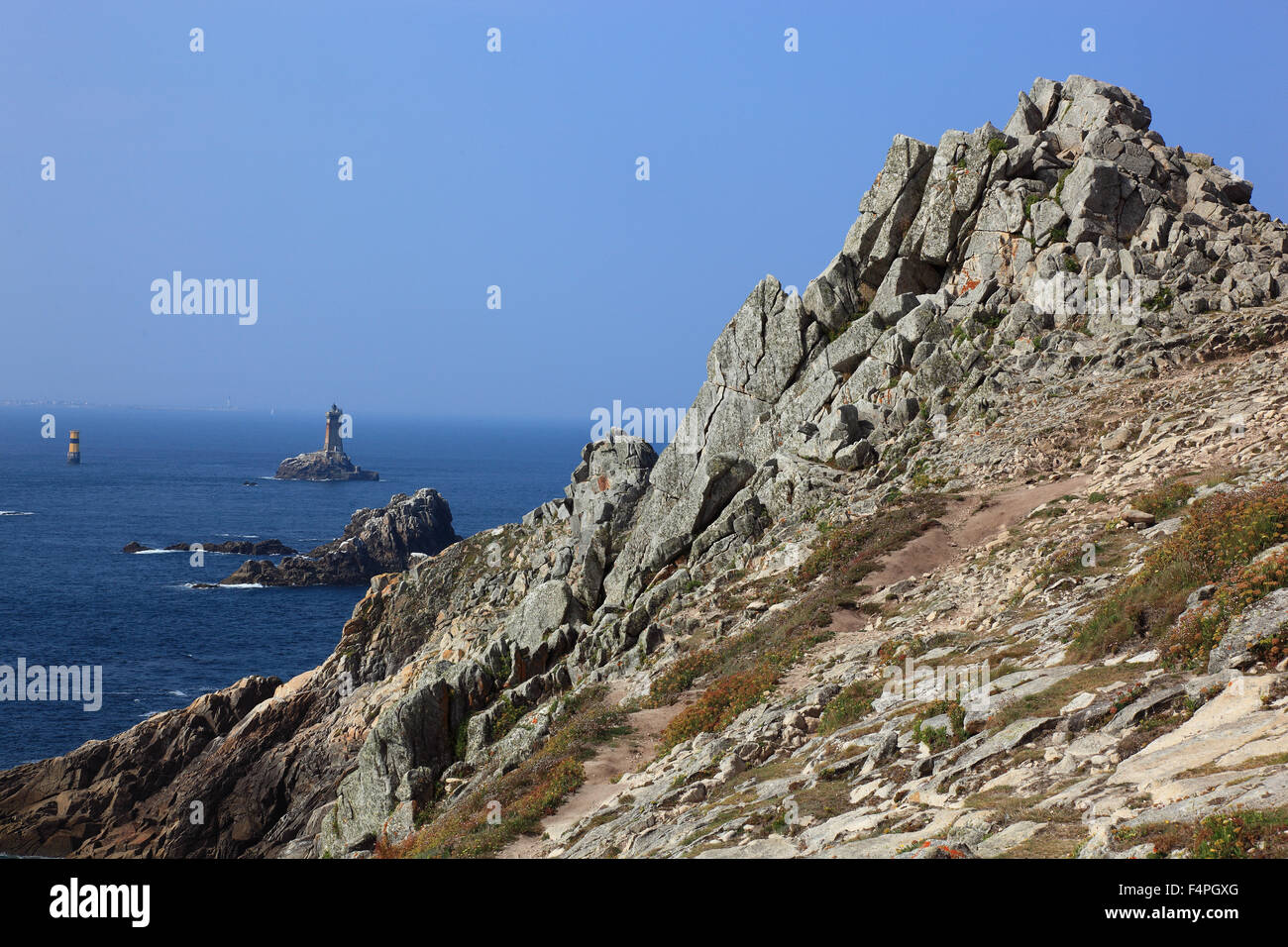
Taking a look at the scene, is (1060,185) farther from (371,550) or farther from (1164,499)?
(371,550)

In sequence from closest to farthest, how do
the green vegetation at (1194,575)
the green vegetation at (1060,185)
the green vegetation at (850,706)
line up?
the green vegetation at (1194,575) < the green vegetation at (850,706) < the green vegetation at (1060,185)

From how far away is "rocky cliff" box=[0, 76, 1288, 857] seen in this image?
14086mm

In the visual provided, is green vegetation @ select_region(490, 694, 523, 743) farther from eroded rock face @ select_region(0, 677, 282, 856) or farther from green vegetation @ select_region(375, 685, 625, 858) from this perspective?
eroded rock face @ select_region(0, 677, 282, 856)

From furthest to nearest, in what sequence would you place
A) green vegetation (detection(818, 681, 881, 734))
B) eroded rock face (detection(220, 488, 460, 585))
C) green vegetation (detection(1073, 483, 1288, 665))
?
eroded rock face (detection(220, 488, 460, 585))
green vegetation (detection(818, 681, 881, 734))
green vegetation (detection(1073, 483, 1288, 665))

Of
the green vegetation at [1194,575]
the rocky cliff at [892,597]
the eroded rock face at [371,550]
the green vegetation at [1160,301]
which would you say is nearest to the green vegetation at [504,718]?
the rocky cliff at [892,597]

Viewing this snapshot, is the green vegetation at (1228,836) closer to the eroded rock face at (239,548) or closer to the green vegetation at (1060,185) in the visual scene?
the green vegetation at (1060,185)

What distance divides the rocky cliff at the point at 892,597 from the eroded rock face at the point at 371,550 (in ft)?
217

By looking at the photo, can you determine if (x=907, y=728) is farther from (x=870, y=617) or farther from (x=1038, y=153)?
(x=1038, y=153)

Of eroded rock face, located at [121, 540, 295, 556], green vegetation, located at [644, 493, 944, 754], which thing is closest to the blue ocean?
eroded rock face, located at [121, 540, 295, 556]

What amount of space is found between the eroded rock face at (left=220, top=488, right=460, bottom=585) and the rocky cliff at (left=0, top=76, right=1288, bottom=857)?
217 feet

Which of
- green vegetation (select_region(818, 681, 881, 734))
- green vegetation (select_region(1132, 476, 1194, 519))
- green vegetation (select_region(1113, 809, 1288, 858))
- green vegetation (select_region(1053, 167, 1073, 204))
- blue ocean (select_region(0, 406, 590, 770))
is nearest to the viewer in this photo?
Result: green vegetation (select_region(1113, 809, 1288, 858))

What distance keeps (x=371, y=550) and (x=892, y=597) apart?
104 m

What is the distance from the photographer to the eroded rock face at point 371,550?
387ft
